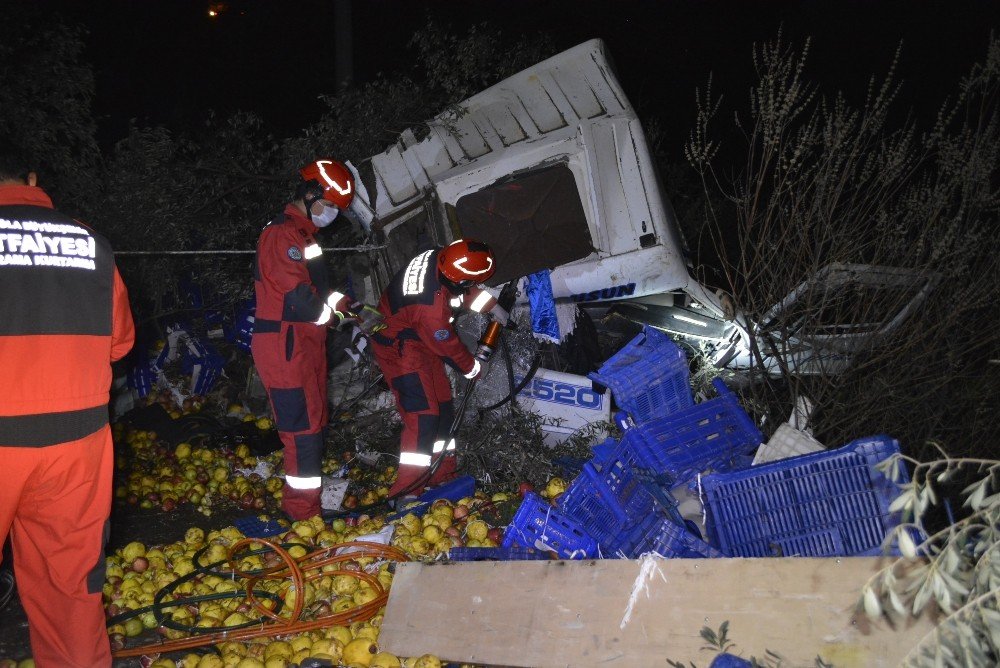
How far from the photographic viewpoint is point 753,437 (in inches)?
181

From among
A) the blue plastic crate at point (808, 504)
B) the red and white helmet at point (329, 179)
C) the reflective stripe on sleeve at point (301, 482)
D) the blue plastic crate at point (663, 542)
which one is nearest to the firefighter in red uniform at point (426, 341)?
the reflective stripe on sleeve at point (301, 482)

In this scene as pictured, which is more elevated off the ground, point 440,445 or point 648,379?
point 648,379

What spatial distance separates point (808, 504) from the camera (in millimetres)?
3664

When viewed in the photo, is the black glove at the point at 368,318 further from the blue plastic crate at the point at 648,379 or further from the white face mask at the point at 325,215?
the blue plastic crate at the point at 648,379

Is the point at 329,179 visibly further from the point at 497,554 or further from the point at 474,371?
the point at 497,554

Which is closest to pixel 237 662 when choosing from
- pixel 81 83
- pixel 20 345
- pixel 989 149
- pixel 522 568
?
pixel 522 568

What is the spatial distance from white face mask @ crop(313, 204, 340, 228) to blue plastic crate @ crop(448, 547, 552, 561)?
2394 mm

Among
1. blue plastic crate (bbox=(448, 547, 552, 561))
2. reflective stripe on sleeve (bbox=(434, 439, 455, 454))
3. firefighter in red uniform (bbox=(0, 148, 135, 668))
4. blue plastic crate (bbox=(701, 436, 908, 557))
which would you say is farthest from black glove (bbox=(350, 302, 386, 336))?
blue plastic crate (bbox=(701, 436, 908, 557))

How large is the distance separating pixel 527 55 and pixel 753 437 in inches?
220

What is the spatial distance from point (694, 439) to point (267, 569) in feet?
8.26

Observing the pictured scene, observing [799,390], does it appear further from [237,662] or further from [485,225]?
[237,662]

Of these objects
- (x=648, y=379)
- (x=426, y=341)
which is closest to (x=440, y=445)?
(x=426, y=341)

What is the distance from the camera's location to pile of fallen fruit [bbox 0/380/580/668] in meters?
3.72

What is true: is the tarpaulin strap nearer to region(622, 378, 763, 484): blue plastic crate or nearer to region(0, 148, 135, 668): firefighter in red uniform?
region(622, 378, 763, 484): blue plastic crate
